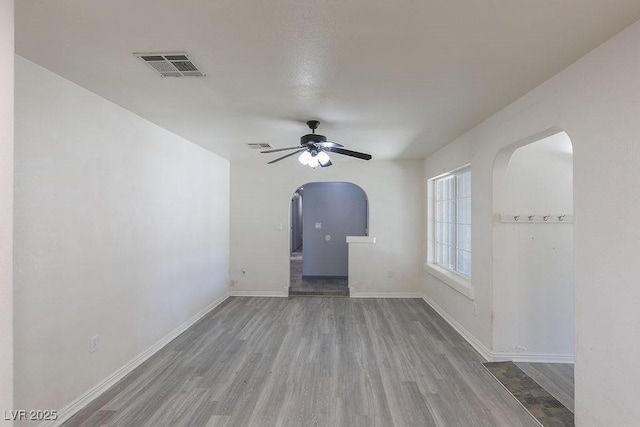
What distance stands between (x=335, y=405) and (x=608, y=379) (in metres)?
1.71

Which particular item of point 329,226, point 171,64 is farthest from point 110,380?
point 329,226

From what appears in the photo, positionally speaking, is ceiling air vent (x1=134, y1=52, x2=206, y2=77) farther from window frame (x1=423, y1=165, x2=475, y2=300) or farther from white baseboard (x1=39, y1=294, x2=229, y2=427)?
window frame (x1=423, y1=165, x2=475, y2=300)

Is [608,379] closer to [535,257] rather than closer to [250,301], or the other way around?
[535,257]

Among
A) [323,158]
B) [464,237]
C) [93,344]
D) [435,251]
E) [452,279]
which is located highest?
[323,158]

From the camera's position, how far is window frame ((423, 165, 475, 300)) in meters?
3.70

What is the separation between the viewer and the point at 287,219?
5.55m

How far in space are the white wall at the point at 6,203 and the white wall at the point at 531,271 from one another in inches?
134

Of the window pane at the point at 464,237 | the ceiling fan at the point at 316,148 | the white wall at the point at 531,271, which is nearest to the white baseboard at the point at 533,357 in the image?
the white wall at the point at 531,271

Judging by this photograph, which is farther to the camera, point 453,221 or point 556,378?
point 453,221

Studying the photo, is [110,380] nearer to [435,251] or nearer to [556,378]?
[556,378]

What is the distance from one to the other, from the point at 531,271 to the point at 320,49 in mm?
2805

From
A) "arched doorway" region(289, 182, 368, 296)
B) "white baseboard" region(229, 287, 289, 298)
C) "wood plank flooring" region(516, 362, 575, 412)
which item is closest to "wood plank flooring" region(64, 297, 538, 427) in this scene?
"wood plank flooring" region(516, 362, 575, 412)

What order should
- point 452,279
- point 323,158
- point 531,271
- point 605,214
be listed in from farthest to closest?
point 452,279, point 323,158, point 531,271, point 605,214

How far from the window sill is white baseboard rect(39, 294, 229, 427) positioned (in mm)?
3439
